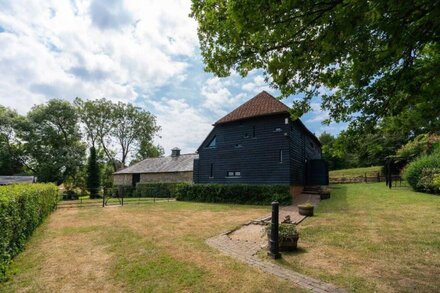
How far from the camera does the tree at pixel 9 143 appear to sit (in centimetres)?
4150

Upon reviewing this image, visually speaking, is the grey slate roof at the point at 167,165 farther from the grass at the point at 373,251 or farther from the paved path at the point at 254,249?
the grass at the point at 373,251

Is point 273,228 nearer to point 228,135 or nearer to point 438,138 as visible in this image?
point 228,135

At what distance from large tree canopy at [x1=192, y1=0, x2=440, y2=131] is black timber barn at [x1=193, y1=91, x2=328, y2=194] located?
13.9 metres

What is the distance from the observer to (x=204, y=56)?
6.49 meters

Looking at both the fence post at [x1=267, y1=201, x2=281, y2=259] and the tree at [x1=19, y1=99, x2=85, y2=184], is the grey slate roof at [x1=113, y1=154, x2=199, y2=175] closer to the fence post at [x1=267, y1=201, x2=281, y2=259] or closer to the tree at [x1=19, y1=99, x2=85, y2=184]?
the tree at [x1=19, y1=99, x2=85, y2=184]

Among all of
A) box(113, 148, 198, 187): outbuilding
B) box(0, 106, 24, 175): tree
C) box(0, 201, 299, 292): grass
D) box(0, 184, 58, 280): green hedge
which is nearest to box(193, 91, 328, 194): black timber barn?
box(113, 148, 198, 187): outbuilding

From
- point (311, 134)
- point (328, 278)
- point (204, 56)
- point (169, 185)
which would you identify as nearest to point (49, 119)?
point (169, 185)

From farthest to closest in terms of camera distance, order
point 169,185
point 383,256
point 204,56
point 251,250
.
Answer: point 169,185 < point 251,250 < point 383,256 < point 204,56

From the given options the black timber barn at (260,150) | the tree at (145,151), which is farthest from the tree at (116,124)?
the black timber barn at (260,150)

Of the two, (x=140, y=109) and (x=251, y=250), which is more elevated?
(x=140, y=109)

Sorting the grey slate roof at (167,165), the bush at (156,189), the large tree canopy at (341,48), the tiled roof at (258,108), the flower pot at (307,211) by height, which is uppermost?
the tiled roof at (258,108)

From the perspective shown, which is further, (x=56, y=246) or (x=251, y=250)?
(x=56, y=246)

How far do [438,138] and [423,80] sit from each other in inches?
852

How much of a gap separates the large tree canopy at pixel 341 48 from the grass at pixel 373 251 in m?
3.37
